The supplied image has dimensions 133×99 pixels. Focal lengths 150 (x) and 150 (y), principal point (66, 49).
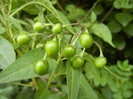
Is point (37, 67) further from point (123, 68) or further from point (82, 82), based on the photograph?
point (123, 68)

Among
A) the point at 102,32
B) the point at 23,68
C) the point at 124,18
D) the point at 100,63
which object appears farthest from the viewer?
the point at 124,18

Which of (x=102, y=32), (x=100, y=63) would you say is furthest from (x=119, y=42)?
(x=100, y=63)

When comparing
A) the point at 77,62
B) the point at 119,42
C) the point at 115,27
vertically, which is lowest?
the point at 119,42

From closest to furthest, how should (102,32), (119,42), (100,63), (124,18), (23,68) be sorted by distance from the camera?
(23,68), (100,63), (102,32), (124,18), (119,42)

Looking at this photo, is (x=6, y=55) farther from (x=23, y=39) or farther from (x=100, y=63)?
(x=100, y=63)

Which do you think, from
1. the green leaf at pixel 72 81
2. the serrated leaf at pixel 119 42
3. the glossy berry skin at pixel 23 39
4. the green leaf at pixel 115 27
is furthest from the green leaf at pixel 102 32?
the glossy berry skin at pixel 23 39

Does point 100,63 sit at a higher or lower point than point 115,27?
higher
